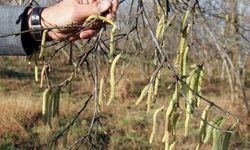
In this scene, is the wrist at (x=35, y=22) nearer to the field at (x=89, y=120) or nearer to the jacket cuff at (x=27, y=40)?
the jacket cuff at (x=27, y=40)

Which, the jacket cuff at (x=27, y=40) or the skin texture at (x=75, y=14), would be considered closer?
the skin texture at (x=75, y=14)

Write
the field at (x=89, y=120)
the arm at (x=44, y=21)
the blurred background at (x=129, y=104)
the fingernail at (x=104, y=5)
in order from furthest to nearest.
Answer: the field at (x=89, y=120)
the blurred background at (x=129, y=104)
the arm at (x=44, y=21)
the fingernail at (x=104, y=5)

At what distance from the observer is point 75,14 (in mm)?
1142

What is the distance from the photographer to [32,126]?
539cm

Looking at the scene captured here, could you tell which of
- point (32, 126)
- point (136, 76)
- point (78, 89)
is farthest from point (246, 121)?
point (136, 76)

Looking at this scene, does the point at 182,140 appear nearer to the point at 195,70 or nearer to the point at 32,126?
the point at 32,126

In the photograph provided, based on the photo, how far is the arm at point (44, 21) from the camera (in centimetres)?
113

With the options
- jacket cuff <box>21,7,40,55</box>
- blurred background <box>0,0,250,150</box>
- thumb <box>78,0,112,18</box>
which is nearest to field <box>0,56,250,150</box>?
blurred background <box>0,0,250,150</box>

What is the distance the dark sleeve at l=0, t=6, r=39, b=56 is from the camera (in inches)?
46.6

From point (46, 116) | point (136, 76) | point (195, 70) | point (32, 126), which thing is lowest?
point (136, 76)

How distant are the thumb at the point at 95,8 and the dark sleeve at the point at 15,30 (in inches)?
6.6

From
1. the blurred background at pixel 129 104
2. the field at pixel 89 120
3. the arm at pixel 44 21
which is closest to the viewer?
the arm at pixel 44 21

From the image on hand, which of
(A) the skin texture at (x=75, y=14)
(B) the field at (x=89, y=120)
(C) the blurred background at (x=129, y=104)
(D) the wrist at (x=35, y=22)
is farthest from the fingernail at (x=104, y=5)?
(B) the field at (x=89, y=120)

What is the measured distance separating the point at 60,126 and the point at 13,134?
1.91ft
